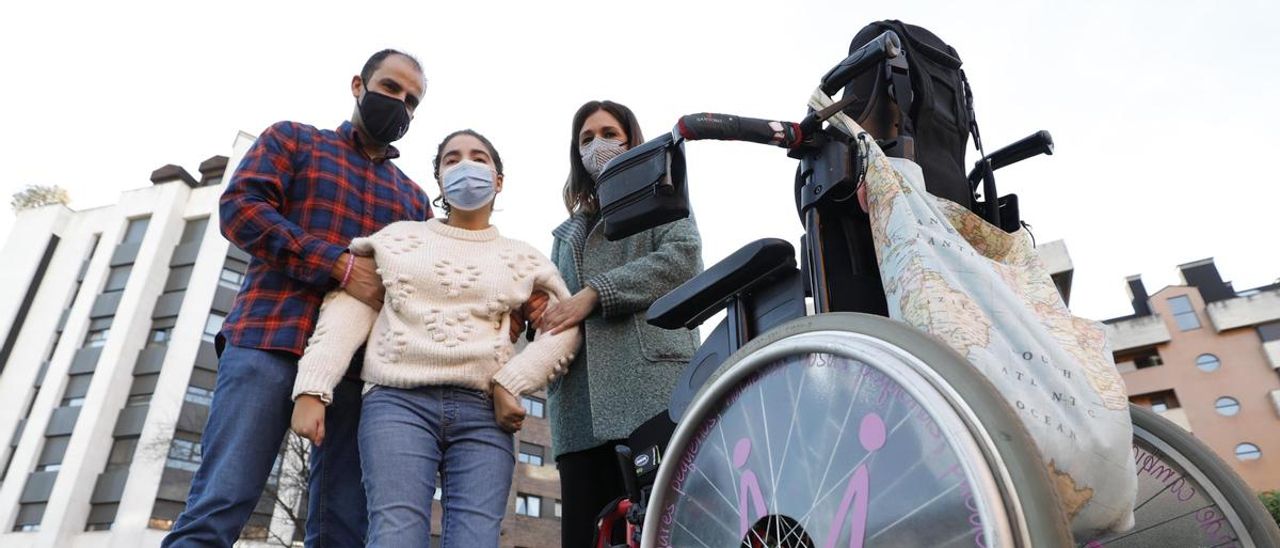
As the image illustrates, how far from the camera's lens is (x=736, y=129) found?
56.6 inches

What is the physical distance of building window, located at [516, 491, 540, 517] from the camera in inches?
1191

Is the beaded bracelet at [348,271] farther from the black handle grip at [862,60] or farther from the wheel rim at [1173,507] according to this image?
the wheel rim at [1173,507]


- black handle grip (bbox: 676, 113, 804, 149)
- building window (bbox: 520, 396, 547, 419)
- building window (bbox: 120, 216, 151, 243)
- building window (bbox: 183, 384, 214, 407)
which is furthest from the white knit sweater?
building window (bbox: 120, 216, 151, 243)

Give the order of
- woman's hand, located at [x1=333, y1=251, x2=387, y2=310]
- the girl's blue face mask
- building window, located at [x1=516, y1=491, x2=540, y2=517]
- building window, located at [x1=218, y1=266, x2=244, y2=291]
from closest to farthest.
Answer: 1. woman's hand, located at [x1=333, y1=251, x2=387, y2=310]
2. the girl's blue face mask
3. building window, located at [x1=218, y1=266, x2=244, y2=291]
4. building window, located at [x1=516, y1=491, x2=540, y2=517]

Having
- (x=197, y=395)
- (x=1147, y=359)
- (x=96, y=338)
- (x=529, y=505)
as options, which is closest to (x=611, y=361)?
(x=197, y=395)

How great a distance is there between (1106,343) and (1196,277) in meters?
40.8

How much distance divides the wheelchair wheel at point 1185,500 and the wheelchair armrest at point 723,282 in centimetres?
77

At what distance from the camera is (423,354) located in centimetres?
192

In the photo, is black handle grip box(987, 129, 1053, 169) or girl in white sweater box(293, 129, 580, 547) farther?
black handle grip box(987, 129, 1053, 169)

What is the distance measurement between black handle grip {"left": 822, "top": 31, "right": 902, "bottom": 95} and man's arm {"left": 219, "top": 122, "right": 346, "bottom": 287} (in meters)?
1.32

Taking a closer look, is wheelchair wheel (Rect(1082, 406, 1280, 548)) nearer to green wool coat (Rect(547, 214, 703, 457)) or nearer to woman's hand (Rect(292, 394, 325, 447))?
green wool coat (Rect(547, 214, 703, 457))

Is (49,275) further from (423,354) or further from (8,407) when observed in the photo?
(423,354)

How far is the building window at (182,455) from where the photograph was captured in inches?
980

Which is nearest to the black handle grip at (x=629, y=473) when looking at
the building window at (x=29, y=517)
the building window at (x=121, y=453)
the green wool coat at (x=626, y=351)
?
the green wool coat at (x=626, y=351)
